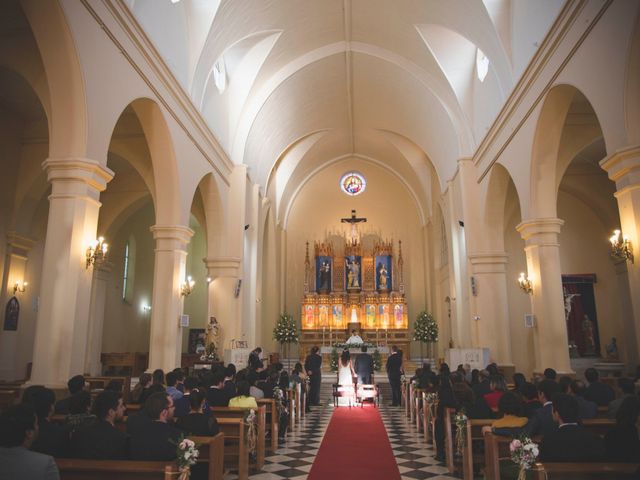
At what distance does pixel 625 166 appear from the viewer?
6.79 meters

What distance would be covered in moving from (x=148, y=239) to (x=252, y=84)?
9065 mm

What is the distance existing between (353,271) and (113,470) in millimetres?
21200

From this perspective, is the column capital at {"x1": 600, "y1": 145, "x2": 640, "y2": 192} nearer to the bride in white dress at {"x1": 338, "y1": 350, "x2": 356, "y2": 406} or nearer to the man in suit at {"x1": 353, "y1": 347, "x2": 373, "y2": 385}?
the bride in white dress at {"x1": 338, "y1": 350, "x2": 356, "y2": 406}

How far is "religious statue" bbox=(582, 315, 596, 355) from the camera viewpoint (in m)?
16.0

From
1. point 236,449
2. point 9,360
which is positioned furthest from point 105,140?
point 9,360

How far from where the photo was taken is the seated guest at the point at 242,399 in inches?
278

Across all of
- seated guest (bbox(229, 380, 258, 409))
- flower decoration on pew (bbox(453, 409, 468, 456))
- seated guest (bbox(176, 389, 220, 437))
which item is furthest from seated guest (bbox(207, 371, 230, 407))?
flower decoration on pew (bbox(453, 409, 468, 456))

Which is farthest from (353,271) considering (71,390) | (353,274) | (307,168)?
(71,390)

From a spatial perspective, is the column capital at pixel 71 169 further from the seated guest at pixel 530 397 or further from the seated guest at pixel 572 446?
the seated guest at pixel 572 446

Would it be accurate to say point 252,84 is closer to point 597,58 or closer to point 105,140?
point 105,140

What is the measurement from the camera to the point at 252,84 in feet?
51.2

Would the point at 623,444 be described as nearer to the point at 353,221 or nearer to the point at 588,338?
the point at 588,338

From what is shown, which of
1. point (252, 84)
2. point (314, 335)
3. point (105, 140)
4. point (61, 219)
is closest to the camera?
point (61, 219)

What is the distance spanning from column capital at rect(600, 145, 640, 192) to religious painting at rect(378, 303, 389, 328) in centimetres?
1717
